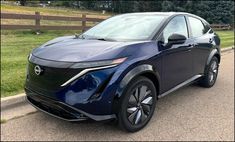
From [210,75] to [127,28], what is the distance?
243cm

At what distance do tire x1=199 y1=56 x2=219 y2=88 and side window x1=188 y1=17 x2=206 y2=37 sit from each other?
27.0 inches

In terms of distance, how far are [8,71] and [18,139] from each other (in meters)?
2.55

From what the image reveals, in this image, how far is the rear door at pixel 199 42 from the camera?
5.25 metres

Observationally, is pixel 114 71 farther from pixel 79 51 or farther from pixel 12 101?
pixel 12 101

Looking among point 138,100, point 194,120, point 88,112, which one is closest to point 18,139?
point 88,112

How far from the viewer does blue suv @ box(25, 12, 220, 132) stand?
338 centimetres

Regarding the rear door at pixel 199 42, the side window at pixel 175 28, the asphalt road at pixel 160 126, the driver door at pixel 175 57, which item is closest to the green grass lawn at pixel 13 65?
the asphalt road at pixel 160 126

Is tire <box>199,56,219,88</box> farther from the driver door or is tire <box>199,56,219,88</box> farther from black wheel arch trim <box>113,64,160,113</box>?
black wheel arch trim <box>113,64,160,113</box>

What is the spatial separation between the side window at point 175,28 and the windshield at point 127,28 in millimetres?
168

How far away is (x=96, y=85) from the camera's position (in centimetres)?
336

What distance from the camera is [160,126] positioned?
407 cm

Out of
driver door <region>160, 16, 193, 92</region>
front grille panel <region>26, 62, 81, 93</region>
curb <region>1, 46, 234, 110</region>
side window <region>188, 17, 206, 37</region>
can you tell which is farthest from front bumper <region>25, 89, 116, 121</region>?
side window <region>188, 17, 206, 37</region>

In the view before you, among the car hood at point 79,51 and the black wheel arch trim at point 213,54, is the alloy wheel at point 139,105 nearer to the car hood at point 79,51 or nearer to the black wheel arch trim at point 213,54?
the car hood at point 79,51

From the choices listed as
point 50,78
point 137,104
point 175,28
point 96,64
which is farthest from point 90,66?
point 175,28
